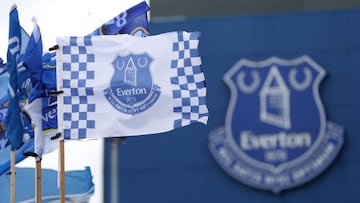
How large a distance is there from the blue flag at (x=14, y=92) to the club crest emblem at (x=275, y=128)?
843 cm

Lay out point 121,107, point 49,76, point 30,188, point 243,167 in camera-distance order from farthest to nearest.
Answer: point 243,167, point 30,188, point 49,76, point 121,107

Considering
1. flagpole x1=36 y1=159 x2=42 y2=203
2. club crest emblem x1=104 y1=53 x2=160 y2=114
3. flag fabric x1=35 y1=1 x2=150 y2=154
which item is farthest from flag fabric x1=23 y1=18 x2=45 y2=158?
club crest emblem x1=104 y1=53 x2=160 y2=114

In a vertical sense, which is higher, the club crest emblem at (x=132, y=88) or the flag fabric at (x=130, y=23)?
the flag fabric at (x=130, y=23)

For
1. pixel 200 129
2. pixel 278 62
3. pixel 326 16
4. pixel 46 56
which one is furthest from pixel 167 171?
pixel 46 56

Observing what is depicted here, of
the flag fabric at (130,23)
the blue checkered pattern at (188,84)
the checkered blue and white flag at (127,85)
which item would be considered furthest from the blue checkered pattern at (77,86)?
the flag fabric at (130,23)

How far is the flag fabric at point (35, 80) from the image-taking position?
1299 centimetres

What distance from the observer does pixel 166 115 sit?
1270 cm

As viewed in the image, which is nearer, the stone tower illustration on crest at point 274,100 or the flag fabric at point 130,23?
the flag fabric at point 130,23

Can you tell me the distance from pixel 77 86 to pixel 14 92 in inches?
38.2

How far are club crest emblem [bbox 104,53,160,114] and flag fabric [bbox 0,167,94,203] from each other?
17.4ft

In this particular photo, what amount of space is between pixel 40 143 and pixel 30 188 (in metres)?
4.89

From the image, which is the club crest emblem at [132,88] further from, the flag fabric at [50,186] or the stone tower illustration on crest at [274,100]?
the stone tower illustration on crest at [274,100]

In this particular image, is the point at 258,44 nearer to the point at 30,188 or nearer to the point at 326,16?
the point at 326,16

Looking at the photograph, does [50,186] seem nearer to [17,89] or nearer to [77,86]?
[17,89]
